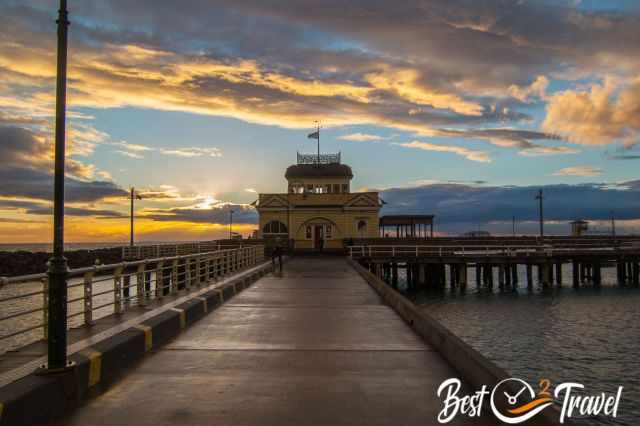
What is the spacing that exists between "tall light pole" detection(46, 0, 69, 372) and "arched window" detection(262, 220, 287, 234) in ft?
171

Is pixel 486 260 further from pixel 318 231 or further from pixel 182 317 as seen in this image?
pixel 182 317

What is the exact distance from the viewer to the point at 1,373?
6.24 meters

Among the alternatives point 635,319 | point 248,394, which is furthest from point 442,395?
point 635,319

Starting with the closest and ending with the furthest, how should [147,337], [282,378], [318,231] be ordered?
[282,378] < [147,337] < [318,231]

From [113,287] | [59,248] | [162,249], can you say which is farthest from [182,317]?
[162,249]

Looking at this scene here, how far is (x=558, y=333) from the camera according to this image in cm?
2209

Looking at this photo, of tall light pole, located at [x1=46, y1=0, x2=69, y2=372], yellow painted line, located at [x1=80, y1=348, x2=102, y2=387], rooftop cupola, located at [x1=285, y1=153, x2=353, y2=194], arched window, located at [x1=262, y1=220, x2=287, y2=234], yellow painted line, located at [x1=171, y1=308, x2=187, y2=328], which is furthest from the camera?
rooftop cupola, located at [x1=285, y1=153, x2=353, y2=194]

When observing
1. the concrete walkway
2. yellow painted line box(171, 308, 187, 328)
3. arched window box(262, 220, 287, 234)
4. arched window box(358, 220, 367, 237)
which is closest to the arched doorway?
arched window box(262, 220, 287, 234)

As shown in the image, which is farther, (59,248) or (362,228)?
(362,228)

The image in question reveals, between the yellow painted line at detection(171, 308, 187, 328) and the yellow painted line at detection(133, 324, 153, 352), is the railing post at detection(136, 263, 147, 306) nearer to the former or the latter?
the yellow painted line at detection(171, 308, 187, 328)

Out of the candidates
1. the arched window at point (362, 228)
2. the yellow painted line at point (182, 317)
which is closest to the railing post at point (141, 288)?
the yellow painted line at point (182, 317)

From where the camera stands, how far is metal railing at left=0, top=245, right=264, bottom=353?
869cm

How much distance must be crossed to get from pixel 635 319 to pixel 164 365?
25136 millimetres

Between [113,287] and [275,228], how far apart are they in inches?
1059
